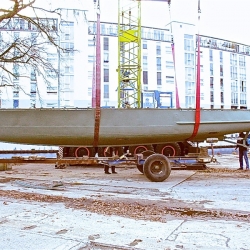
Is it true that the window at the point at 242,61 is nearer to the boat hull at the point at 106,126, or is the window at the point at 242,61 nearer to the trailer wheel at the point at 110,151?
the trailer wheel at the point at 110,151

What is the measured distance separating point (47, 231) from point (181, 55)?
141 ft

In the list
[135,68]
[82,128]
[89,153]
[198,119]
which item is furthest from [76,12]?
[135,68]

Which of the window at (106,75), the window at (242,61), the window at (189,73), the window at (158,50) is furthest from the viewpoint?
the window at (242,61)

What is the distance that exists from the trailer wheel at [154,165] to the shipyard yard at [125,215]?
0.18 m

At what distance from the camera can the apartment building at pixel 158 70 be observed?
3622 centimetres

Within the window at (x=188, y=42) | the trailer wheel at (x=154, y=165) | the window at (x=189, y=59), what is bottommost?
the trailer wheel at (x=154, y=165)

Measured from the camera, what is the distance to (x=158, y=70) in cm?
4159

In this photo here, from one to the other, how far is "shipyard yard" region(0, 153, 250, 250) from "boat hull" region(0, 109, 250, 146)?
4.02 feet

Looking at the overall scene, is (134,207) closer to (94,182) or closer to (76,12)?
(94,182)

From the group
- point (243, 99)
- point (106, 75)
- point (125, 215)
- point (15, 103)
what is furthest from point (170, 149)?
point (243, 99)

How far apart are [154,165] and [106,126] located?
159cm

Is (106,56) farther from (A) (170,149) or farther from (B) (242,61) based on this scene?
(A) (170,149)

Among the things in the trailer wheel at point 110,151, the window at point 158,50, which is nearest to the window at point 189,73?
the window at point 158,50

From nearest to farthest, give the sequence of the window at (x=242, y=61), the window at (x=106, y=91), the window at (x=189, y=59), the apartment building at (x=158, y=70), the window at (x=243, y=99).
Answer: the apartment building at (x=158, y=70) < the window at (x=106, y=91) < the window at (x=189, y=59) < the window at (x=243, y=99) < the window at (x=242, y=61)
